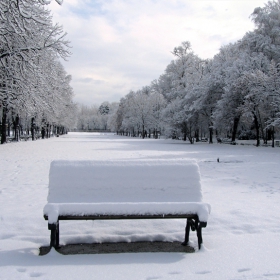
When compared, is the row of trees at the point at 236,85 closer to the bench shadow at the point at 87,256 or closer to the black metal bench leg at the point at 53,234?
the bench shadow at the point at 87,256

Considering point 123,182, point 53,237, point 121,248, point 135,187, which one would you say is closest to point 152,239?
point 121,248

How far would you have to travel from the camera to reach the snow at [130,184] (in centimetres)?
436

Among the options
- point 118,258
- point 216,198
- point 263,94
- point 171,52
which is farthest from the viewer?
point 171,52

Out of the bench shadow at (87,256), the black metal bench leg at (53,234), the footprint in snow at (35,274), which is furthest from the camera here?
the black metal bench leg at (53,234)

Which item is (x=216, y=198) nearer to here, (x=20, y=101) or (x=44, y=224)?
(x=44, y=224)

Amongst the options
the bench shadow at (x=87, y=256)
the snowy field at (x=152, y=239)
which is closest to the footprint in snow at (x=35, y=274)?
the snowy field at (x=152, y=239)

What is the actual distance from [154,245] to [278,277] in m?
1.68

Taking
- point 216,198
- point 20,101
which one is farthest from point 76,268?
point 20,101

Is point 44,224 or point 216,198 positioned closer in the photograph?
point 44,224

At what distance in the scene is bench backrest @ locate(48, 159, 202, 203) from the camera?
14.4ft

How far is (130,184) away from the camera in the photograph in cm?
448

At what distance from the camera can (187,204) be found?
4258mm

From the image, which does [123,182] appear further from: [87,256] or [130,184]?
[87,256]

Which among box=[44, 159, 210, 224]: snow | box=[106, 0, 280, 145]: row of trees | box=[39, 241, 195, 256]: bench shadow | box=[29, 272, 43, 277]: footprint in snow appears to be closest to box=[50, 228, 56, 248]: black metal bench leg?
box=[39, 241, 195, 256]: bench shadow
